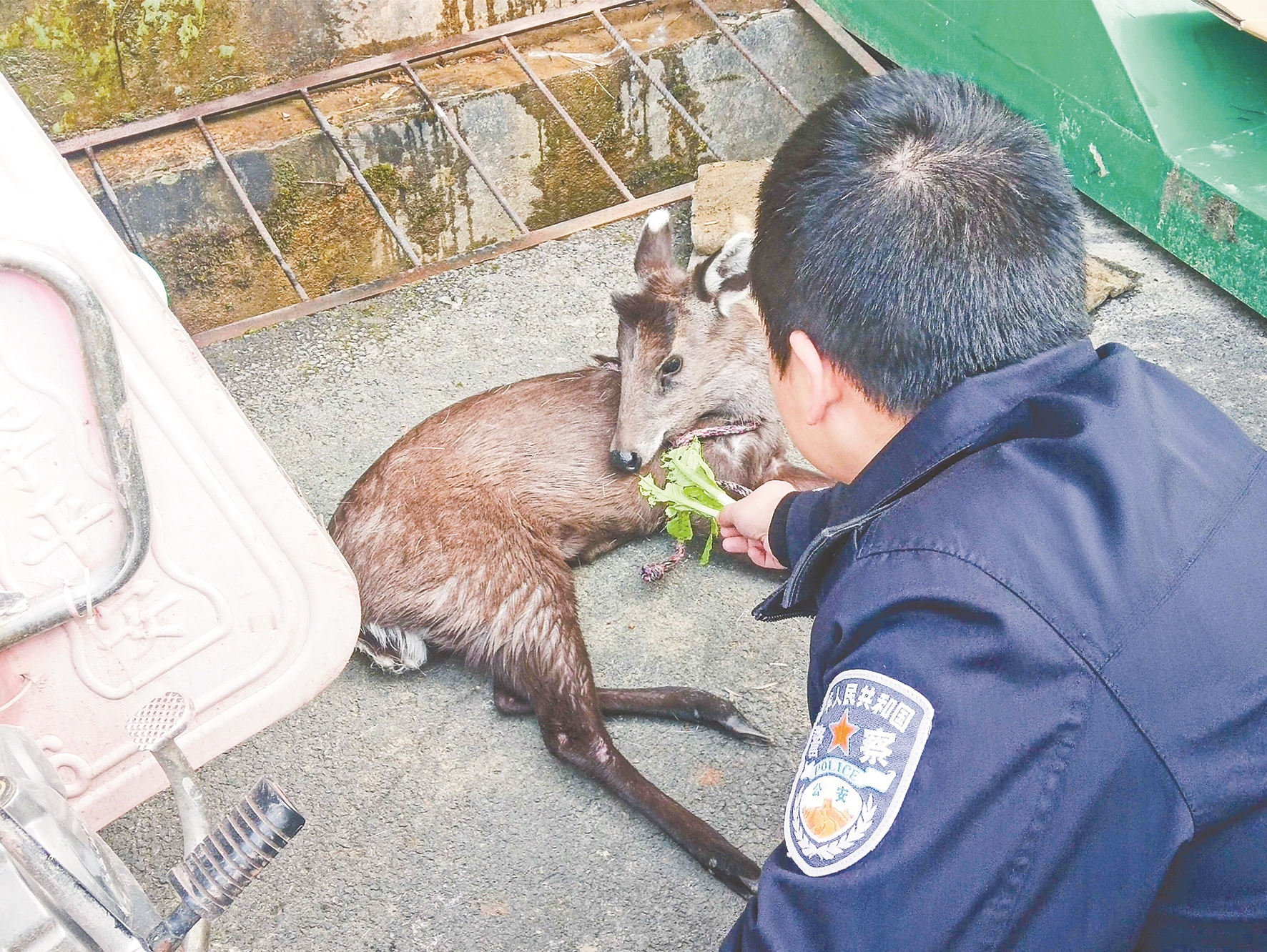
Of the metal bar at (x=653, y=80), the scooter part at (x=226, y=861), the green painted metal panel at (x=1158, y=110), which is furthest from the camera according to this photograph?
the metal bar at (x=653, y=80)

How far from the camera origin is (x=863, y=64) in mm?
5098

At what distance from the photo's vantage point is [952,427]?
1.48 meters

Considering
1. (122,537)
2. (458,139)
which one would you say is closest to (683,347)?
(458,139)

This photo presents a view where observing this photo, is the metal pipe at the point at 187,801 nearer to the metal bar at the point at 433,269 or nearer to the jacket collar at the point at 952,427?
the jacket collar at the point at 952,427

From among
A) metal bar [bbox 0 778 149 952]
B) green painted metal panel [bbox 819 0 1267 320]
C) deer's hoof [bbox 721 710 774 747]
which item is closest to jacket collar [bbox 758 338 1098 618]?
metal bar [bbox 0 778 149 952]

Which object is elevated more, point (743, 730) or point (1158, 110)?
point (1158, 110)

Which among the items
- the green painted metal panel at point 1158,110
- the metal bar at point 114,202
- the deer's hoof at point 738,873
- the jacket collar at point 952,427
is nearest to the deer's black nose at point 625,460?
the deer's hoof at point 738,873

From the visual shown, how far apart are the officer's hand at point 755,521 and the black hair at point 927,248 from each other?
2.17ft

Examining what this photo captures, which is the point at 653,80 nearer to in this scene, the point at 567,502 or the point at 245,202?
the point at 245,202

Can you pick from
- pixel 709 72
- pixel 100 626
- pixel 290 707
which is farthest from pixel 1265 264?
pixel 100 626

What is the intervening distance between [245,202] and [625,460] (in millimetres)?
2065

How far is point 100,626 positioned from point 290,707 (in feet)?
1.06

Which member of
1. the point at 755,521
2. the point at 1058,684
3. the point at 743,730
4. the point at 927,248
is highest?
the point at 927,248

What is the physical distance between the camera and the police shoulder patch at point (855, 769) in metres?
1.27
